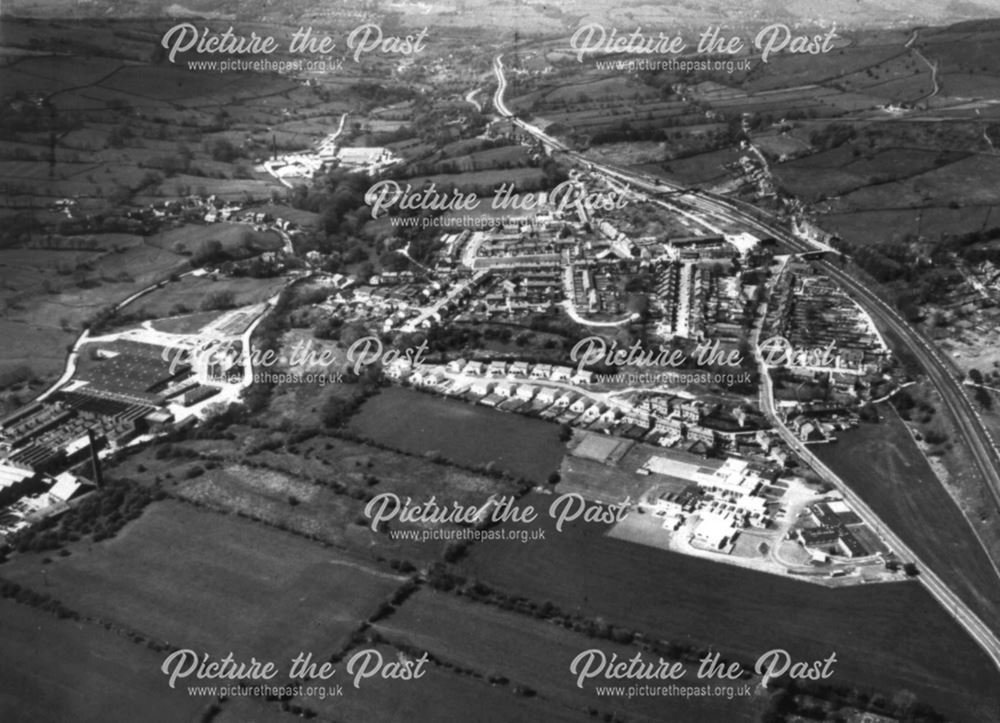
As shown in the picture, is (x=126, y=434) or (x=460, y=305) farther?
(x=460, y=305)

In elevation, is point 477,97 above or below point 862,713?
above

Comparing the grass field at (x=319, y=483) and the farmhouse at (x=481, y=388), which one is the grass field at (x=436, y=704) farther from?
the farmhouse at (x=481, y=388)

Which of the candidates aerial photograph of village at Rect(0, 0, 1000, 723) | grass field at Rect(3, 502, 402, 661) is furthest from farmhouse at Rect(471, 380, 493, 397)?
grass field at Rect(3, 502, 402, 661)

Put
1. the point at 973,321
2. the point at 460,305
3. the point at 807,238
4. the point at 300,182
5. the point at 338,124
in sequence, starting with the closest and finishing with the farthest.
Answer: the point at 973,321, the point at 460,305, the point at 807,238, the point at 300,182, the point at 338,124

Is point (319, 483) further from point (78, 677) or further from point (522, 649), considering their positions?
point (522, 649)

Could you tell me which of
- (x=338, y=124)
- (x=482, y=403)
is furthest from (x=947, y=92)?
(x=482, y=403)

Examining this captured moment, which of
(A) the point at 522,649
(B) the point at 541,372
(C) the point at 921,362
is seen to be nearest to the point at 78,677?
(A) the point at 522,649

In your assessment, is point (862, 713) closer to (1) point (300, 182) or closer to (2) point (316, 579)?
(2) point (316, 579)
